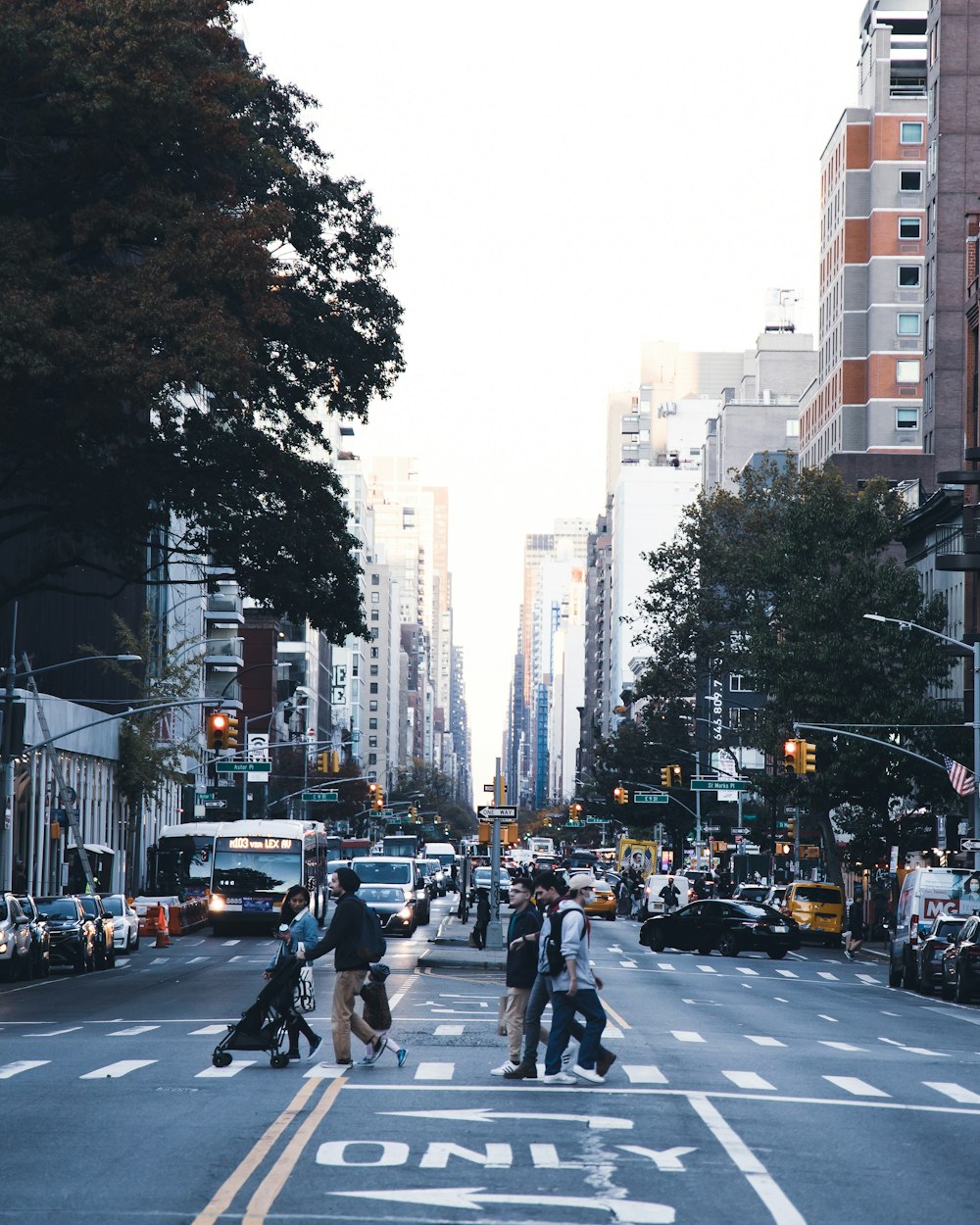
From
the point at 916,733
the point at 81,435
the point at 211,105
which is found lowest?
the point at 916,733

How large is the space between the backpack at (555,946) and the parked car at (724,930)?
3598 centimetres

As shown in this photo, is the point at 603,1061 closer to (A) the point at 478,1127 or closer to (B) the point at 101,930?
(A) the point at 478,1127

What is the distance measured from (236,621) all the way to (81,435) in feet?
348

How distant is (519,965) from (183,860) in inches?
2172

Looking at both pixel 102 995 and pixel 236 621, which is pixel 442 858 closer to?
pixel 236 621

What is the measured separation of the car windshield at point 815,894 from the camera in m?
63.2

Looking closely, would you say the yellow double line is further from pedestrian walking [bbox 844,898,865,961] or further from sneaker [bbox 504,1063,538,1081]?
pedestrian walking [bbox 844,898,865,961]

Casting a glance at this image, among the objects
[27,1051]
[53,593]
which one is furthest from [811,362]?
[27,1051]

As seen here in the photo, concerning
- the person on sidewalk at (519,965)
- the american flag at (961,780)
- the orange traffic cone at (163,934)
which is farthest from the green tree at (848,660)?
the person on sidewalk at (519,965)

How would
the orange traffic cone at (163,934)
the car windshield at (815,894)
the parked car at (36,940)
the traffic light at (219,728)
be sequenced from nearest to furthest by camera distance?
the parked car at (36,940), the orange traffic cone at (163,934), the traffic light at (219,728), the car windshield at (815,894)

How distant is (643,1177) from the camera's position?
1202 cm

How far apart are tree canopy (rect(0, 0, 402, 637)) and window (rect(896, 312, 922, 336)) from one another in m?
77.2

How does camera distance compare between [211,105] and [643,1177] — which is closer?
[643,1177]

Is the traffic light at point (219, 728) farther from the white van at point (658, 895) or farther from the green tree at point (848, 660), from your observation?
the white van at point (658, 895)
